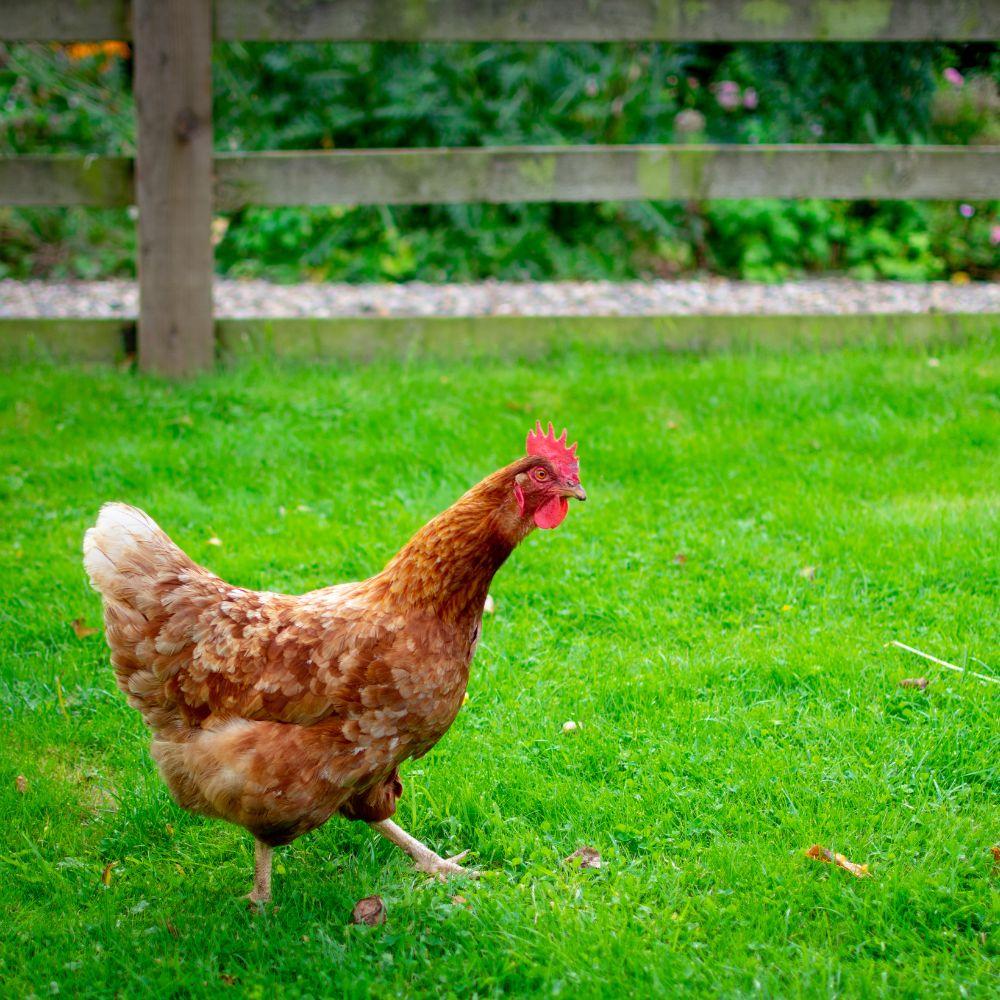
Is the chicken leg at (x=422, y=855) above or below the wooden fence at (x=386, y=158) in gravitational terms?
below

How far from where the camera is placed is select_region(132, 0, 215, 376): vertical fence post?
6.11m

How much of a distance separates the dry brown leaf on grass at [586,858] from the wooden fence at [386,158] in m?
4.27

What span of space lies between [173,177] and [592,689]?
4.01 metres

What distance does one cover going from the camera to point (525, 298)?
28.1 ft

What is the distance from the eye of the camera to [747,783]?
3.53 m

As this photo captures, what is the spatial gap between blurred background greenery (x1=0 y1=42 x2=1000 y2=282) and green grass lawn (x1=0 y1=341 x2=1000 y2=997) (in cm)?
313

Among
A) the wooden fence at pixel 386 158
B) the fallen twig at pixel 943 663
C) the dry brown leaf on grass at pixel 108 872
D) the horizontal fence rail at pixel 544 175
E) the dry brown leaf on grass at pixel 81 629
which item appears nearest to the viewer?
the dry brown leaf on grass at pixel 108 872

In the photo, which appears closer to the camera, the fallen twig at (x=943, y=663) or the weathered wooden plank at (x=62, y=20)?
the fallen twig at (x=943, y=663)

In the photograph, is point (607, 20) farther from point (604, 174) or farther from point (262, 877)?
point (262, 877)

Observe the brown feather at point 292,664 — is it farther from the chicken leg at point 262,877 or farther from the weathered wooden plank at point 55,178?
the weathered wooden plank at point 55,178

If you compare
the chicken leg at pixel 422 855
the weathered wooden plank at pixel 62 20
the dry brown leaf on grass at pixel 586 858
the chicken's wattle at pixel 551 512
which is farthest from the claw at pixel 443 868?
the weathered wooden plank at pixel 62 20

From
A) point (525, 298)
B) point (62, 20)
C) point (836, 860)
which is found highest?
point (62, 20)

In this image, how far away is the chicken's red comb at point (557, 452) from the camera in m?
3.10

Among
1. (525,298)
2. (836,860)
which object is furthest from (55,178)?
(836,860)
